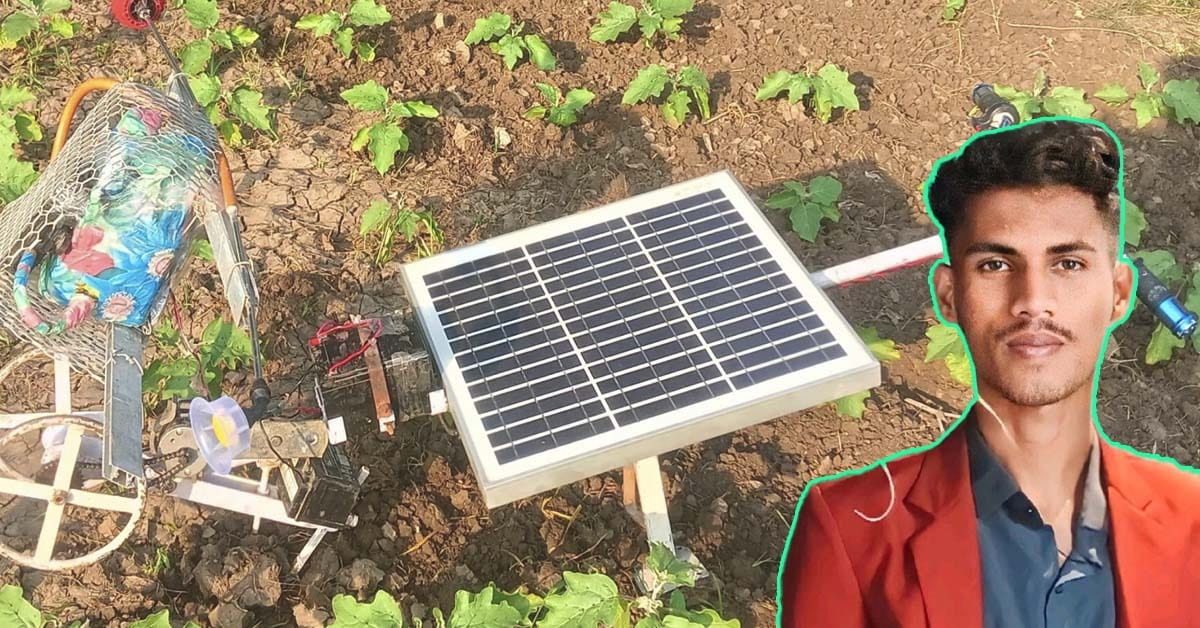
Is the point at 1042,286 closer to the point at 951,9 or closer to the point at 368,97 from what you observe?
the point at 368,97

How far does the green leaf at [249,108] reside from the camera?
5113 millimetres

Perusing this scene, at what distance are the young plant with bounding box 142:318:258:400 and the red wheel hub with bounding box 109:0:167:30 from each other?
48.7 inches

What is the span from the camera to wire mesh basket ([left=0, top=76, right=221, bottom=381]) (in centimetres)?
265

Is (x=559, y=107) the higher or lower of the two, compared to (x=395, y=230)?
higher

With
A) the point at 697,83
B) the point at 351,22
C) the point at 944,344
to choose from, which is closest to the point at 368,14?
the point at 351,22

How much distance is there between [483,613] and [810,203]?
8.23 feet

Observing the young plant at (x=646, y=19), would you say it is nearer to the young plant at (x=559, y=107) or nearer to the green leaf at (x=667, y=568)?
the young plant at (x=559, y=107)

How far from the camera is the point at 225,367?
4273 millimetres

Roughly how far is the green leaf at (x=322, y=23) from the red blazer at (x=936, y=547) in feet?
15.0

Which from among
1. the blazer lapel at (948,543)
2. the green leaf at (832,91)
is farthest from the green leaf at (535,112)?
the blazer lapel at (948,543)

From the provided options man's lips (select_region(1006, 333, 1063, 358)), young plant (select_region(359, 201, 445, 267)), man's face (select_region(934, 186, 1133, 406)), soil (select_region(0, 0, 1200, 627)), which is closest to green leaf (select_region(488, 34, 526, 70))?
soil (select_region(0, 0, 1200, 627))

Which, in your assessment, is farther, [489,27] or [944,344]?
[489,27]

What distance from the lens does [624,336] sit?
2959 mm

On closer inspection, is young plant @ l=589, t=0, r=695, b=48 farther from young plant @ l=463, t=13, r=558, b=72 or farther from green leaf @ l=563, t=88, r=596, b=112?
green leaf @ l=563, t=88, r=596, b=112
